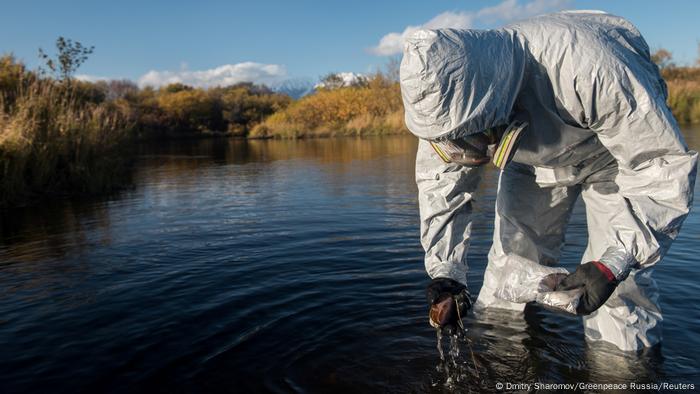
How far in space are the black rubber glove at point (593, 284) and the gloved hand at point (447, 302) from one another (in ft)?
2.08

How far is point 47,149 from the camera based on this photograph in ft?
34.3

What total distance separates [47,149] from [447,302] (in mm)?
10131

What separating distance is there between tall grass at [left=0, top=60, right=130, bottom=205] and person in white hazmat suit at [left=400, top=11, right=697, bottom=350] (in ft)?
31.0

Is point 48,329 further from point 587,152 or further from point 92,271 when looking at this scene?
point 587,152

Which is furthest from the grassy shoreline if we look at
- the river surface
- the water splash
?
the water splash

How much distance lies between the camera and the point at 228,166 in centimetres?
1862

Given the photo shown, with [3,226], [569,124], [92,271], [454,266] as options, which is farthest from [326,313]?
[3,226]

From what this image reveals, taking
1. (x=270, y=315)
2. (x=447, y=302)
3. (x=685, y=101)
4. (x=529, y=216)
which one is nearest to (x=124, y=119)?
(x=270, y=315)

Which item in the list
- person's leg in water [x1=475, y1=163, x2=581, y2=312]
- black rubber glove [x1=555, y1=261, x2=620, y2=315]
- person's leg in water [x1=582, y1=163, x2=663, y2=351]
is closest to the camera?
black rubber glove [x1=555, y1=261, x2=620, y2=315]

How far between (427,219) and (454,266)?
343 mm

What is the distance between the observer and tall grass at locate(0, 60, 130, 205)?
9781 millimetres

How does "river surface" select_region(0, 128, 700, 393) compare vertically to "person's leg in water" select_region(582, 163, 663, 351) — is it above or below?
below

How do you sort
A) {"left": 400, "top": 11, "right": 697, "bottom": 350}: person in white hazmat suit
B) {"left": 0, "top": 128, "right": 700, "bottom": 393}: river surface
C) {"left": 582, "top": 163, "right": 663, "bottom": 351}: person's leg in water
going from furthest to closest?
{"left": 0, "top": 128, "right": 700, "bottom": 393}: river surface < {"left": 582, "top": 163, "right": 663, "bottom": 351}: person's leg in water < {"left": 400, "top": 11, "right": 697, "bottom": 350}: person in white hazmat suit

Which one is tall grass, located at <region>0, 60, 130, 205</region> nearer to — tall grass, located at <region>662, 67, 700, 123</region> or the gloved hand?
the gloved hand
